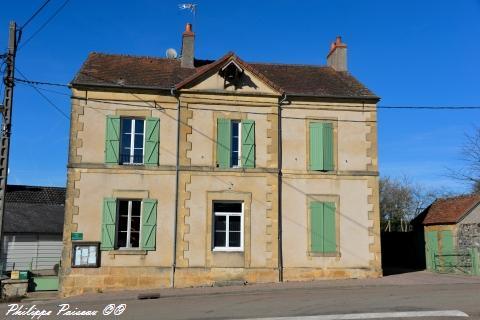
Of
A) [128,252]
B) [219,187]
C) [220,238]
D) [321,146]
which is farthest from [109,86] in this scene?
[321,146]

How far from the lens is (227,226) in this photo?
57.3 ft

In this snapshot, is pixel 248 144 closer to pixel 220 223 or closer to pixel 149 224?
pixel 220 223

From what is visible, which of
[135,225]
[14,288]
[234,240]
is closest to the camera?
[14,288]

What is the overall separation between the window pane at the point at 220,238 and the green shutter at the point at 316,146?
148 inches

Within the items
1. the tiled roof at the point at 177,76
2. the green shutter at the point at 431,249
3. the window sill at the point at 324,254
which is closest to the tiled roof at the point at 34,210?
the tiled roof at the point at 177,76

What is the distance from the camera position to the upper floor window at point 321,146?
18.0 m

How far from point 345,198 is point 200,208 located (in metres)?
4.94

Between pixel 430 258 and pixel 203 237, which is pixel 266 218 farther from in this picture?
pixel 430 258

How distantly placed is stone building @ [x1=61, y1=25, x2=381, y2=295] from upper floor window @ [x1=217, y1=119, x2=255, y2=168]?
34 millimetres

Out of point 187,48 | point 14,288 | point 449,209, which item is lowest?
point 14,288

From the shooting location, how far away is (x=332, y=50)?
21.4 metres

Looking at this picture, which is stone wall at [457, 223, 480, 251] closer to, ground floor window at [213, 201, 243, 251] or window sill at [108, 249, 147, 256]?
ground floor window at [213, 201, 243, 251]

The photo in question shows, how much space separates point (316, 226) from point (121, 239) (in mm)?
6407

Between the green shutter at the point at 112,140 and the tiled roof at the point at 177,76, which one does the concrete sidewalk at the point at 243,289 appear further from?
the tiled roof at the point at 177,76
